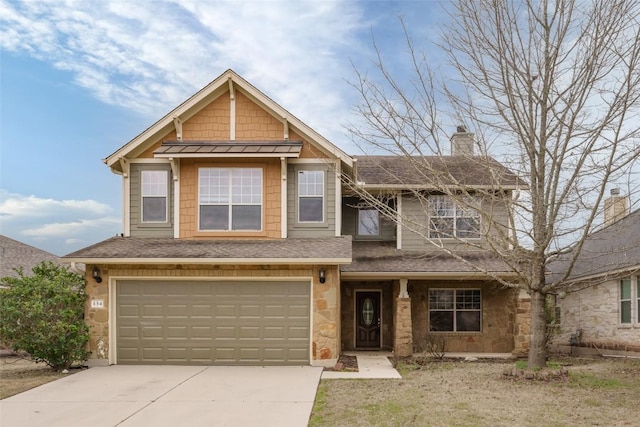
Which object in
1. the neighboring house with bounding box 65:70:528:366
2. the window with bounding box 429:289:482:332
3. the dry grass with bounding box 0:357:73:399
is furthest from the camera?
the window with bounding box 429:289:482:332

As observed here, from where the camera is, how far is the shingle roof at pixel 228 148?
543 inches

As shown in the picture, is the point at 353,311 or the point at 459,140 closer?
the point at 459,140

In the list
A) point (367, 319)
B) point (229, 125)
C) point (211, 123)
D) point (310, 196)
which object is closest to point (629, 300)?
point (367, 319)

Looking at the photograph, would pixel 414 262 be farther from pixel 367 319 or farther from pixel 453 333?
pixel 367 319

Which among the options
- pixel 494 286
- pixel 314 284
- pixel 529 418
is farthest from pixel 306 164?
pixel 529 418

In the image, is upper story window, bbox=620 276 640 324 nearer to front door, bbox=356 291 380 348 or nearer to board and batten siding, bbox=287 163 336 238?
front door, bbox=356 291 380 348

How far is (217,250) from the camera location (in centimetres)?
1310

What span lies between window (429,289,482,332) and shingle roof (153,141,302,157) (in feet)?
20.7

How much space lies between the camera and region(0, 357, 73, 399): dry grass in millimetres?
10366

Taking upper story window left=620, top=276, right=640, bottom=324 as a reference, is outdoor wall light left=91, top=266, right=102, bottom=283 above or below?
above

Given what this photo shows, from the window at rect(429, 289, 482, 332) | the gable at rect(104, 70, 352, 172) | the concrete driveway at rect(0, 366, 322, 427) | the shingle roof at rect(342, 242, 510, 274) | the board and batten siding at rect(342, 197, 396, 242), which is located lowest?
the concrete driveway at rect(0, 366, 322, 427)

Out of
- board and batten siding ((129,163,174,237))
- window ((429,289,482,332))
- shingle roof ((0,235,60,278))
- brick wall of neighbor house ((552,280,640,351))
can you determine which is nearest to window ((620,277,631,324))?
brick wall of neighbor house ((552,280,640,351))

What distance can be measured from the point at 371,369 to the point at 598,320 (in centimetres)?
890

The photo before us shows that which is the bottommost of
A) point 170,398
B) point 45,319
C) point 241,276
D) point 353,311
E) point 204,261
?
point 170,398
